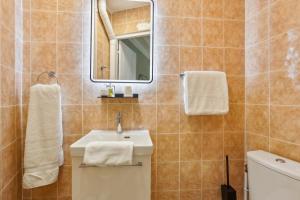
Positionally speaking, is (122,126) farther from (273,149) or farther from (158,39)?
(273,149)

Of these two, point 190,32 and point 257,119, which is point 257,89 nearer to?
point 257,119

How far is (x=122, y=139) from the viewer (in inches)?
56.2

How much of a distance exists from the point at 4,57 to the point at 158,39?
3.55 ft

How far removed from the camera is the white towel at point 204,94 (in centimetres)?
149

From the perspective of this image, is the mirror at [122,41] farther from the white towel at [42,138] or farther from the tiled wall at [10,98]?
the tiled wall at [10,98]

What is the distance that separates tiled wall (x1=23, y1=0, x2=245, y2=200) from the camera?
1.50 m

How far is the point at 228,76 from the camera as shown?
165 centimetres

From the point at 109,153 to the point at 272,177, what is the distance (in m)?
0.96

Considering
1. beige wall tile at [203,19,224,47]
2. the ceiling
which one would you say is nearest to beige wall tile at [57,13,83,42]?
the ceiling

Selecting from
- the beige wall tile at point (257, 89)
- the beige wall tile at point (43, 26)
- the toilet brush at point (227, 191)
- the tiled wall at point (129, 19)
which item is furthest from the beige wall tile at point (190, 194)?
the beige wall tile at point (43, 26)

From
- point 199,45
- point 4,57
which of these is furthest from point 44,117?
point 199,45

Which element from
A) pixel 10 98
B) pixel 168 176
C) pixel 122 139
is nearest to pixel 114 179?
pixel 122 139

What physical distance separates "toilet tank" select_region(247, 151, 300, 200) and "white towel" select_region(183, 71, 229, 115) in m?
0.41

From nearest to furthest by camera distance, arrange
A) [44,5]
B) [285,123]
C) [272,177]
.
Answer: [272,177] < [285,123] < [44,5]
